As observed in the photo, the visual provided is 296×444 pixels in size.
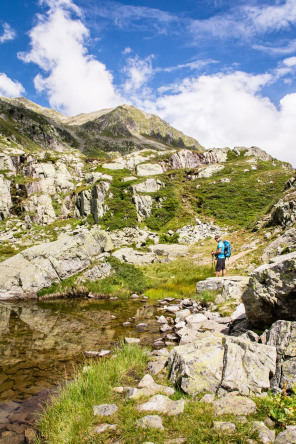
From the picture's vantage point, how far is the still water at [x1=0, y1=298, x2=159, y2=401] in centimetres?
743

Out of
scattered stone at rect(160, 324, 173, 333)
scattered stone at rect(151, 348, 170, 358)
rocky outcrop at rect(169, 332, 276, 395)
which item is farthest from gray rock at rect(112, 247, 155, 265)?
rocky outcrop at rect(169, 332, 276, 395)

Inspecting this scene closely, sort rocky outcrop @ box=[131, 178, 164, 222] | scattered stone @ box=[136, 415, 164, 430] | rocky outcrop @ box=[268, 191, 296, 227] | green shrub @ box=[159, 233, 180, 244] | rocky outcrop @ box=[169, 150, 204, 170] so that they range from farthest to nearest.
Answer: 1. rocky outcrop @ box=[169, 150, 204, 170]
2. rocky outcrop @ box=[131, 178, 164, 222]
3. green shrub @ box=[159, 233, 180, 244]
4. rocky outcrop @ box=[268, 191, 296, 227]
5. scattered stone @ box=[136, 415, 164, 430]

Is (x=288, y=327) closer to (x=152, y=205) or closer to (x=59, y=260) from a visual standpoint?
(x=59, y=260)

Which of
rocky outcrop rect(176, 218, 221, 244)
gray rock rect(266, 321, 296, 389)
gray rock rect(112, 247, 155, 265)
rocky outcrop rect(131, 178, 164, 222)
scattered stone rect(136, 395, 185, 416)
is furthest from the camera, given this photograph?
rocky outcrop rect(131, 178, 164, 222)

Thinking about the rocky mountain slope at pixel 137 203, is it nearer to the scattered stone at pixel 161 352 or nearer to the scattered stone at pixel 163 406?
the scattered stone at pixel 161 352

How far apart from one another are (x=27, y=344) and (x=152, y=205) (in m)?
45.3

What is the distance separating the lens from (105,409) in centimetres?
489

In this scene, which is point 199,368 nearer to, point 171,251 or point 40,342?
point 40,342

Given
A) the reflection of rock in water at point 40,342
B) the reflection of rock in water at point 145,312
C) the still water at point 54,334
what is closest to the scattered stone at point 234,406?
the still water at point 54,334

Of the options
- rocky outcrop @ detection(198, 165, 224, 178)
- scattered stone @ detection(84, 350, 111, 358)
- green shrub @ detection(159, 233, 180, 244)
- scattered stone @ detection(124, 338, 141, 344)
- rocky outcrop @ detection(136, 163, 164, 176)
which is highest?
rocky outcrop @ detection(136, 163, 164, 176)

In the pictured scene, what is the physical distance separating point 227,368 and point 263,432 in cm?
164

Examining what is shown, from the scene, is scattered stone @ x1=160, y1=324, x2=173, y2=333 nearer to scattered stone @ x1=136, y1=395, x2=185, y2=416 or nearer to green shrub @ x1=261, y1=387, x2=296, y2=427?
scattered stone @ x1=136, y1=395, x2=185, y2=416

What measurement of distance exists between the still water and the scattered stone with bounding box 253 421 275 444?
5.76 meters

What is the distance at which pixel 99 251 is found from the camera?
79.2 ft
